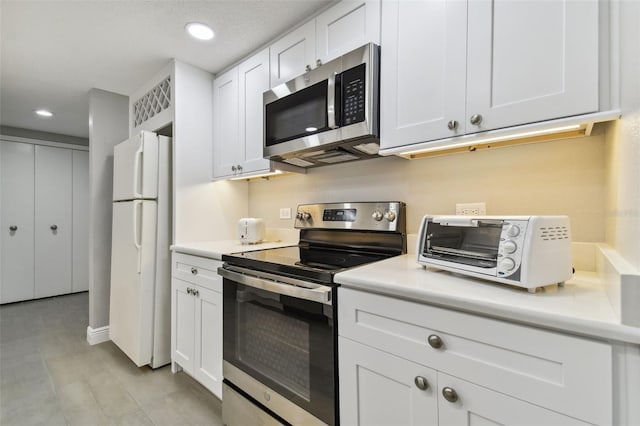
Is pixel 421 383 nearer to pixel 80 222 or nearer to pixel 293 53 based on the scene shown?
pixel 293 53

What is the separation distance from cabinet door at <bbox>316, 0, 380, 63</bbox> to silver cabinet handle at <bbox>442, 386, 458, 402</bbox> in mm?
1402

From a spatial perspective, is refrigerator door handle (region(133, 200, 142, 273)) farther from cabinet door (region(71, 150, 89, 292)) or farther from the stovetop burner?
cabinet door (region(71, 150, 89, 292))

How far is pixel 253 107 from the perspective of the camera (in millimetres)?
2045

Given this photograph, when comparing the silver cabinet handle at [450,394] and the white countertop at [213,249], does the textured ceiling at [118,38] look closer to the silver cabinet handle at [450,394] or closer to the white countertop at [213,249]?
the white countertop at [213,249]

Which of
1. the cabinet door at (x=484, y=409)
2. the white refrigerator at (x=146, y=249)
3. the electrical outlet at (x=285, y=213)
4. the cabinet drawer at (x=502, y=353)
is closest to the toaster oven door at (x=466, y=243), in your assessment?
the cabinet drawer at (x=502, y=353)

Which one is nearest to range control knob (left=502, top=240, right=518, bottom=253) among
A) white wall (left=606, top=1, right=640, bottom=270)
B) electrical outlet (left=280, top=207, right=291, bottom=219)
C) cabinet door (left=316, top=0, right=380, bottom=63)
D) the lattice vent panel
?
white wall (left=606, top=1, right=640, bottom=270)

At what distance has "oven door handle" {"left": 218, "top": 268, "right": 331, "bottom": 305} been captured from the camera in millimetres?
1157

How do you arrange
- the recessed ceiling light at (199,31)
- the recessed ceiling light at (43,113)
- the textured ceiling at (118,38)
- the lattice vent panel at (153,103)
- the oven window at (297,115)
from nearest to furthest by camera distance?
the oven window at (297,115)
the textured ceiling at (118,38)
the recessed ceiling light at (199,31)
the lattice vent panel at (153,103)
the recessed ceiling light at (43,113)

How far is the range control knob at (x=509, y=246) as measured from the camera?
0.86 m

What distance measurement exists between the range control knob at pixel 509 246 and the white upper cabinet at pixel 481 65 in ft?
1.46

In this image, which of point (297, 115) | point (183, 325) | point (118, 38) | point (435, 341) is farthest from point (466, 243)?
point (118, 38)

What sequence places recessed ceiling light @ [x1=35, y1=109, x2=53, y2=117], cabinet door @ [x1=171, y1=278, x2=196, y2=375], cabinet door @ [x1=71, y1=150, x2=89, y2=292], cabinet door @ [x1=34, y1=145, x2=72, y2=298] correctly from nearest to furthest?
cabinet door @ [x1=171, y1=278, x2=196, y2=375], recessed ceiling light @ [x1=35, y1=109, x2=53, y2=117], cabinet door @ [x1=34, y1=145, x2=72, y2=298], cabinet door @ [x1=71, y1=150, x2=89, y2=292]

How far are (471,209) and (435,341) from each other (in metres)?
0.75

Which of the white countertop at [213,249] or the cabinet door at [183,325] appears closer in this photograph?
the white countertop at [213,249]
